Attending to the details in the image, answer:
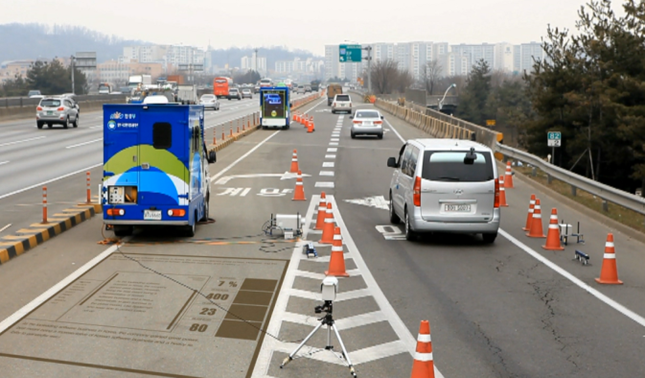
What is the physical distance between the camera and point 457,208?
47.4ft

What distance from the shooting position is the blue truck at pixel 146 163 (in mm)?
14273

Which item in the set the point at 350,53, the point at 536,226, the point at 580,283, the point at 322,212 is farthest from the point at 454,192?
the point at 350,53

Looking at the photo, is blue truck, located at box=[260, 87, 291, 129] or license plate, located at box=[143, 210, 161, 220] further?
blue truck, located at box=[260, 87, 291, 129]

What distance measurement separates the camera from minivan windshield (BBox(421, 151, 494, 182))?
1455 centimetres

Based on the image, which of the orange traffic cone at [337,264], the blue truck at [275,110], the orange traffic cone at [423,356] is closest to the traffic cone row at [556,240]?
the orange traffic cone at [337,264]

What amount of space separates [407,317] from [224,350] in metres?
2.39

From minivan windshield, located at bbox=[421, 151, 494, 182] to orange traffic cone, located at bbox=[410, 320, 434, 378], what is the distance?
8.09m

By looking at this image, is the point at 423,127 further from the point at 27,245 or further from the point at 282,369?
the point at 282,369

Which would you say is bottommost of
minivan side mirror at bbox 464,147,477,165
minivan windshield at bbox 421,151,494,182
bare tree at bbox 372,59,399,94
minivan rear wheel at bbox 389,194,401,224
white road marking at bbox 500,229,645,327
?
white road marking at bbox 500,229,645,327

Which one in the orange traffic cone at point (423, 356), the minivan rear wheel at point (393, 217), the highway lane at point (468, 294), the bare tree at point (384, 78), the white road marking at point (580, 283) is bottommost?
the white road marking at point (580, 283)

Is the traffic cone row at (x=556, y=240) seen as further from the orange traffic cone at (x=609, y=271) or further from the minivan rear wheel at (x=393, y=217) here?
the minivan rear wheel at (x=393, y=217)

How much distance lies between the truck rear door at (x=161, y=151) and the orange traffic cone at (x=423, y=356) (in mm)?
8384

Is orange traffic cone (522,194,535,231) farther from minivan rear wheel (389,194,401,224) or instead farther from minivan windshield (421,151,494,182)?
minivan rear wheel (389,194,401,224)

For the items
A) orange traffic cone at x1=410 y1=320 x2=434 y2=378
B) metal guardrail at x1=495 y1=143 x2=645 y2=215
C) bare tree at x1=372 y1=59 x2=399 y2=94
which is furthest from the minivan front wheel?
bare tree at x1=372 y1=59 x2=399 y2=94
